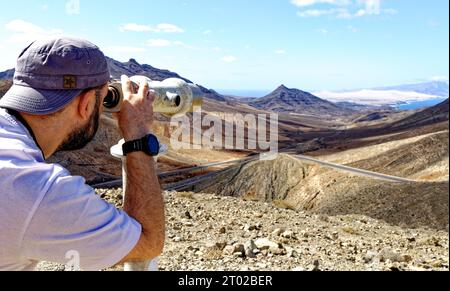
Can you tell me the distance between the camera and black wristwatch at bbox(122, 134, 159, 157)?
2158 mm

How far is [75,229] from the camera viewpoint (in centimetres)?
167

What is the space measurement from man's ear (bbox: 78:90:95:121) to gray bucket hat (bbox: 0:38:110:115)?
3cm

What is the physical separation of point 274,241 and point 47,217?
30.9 ft

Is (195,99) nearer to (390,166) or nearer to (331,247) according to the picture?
(331,247)

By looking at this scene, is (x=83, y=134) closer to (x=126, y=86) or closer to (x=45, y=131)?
(x=45, y=131)

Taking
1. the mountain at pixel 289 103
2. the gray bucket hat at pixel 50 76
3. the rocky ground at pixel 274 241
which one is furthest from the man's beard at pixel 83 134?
the mountain at pixel 289 103

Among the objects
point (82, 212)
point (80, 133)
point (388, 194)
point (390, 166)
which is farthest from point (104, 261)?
point (390, 166)

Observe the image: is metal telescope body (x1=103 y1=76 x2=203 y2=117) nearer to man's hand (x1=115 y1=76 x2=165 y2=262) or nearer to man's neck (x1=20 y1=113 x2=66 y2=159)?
man's hand (x1=115 y1=76 x2=165 y2=262)

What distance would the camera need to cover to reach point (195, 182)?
4722 cm

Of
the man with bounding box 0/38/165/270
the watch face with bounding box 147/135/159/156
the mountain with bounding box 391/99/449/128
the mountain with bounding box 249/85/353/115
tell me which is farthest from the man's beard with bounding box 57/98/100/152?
the mountain with bounding box 249/85/353/115

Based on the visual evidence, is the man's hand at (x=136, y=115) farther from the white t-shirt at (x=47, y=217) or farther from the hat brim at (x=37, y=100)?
the white t-shirt at (x=47, y=217)

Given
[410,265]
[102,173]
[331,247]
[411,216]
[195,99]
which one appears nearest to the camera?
[195,99]
